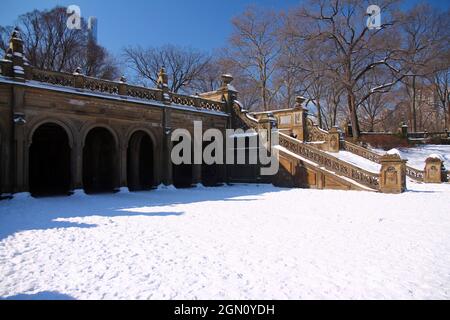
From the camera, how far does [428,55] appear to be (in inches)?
1268

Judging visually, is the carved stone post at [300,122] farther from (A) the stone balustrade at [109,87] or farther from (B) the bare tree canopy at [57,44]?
(B) the bare tree canopy at [57,44]

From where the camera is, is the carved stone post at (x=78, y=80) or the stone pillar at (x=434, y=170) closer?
the carved stone post at (x=78, y=80)

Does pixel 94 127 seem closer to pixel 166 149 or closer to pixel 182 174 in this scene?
pixel 166 149

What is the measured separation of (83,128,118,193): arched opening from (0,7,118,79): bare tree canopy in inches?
656

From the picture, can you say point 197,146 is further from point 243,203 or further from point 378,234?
point 378,234

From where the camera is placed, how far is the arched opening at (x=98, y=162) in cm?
1788

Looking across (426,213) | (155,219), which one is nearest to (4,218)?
(155,219)

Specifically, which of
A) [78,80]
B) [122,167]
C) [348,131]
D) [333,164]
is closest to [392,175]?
[333,164]

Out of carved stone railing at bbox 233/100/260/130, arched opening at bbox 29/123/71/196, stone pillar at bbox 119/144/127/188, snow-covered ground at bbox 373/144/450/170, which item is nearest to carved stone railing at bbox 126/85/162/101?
stone pillar at bbox 119/144/127/188

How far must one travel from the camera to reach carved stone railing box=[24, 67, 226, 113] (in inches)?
550

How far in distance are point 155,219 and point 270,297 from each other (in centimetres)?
523

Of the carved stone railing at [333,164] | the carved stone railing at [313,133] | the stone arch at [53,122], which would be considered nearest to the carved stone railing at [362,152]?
the carved stone railing at [313,133]

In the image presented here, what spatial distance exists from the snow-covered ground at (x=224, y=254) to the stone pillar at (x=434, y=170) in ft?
45.5

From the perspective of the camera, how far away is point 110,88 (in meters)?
16.2
